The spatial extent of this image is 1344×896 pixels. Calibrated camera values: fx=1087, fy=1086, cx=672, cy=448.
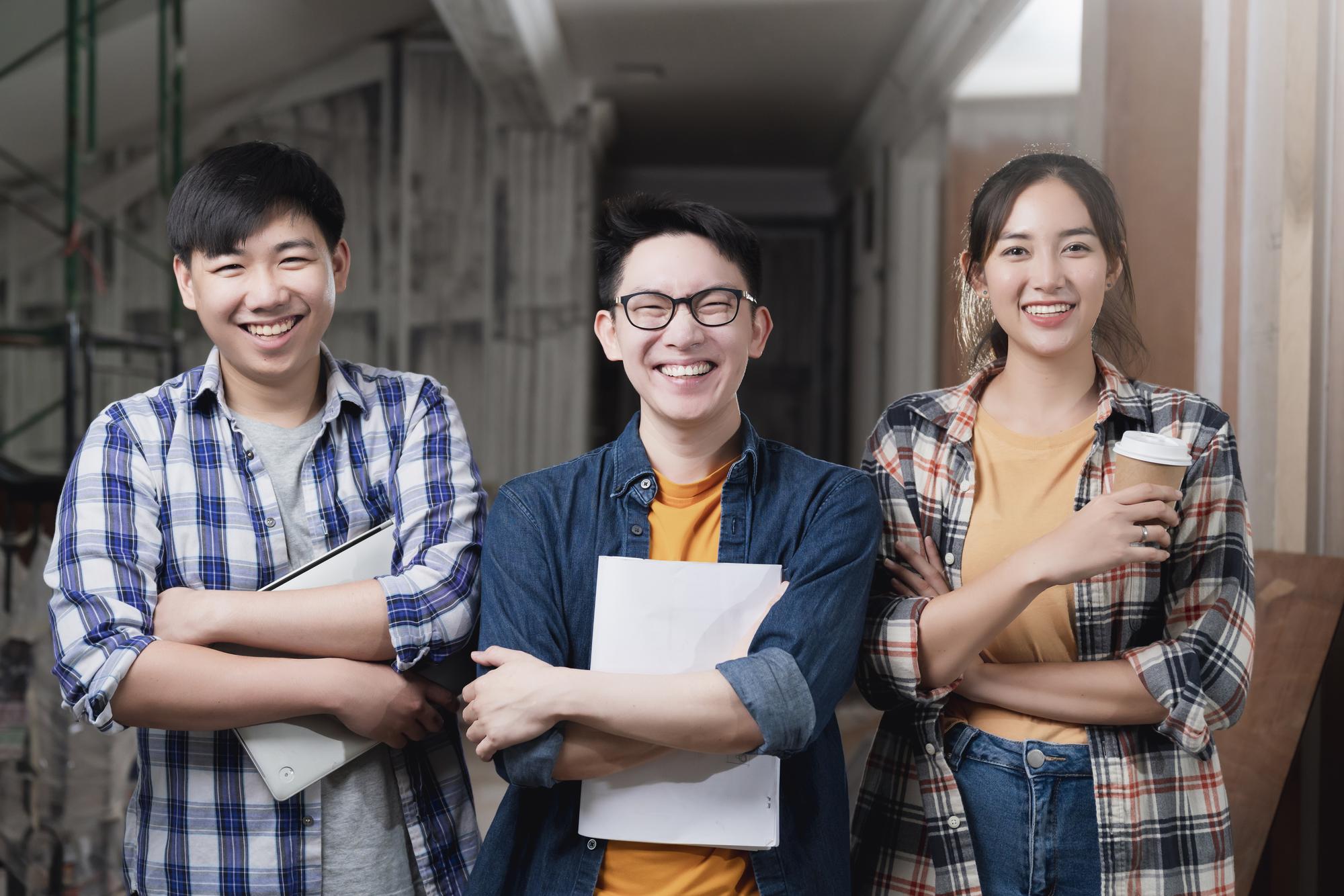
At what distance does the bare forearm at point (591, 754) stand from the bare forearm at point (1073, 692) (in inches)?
18.9

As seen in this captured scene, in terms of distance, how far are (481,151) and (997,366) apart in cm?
605

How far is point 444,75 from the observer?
23.2 feet

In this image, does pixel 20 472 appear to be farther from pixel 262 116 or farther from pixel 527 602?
pixel 262 116

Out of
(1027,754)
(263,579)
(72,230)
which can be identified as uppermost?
(72,230)

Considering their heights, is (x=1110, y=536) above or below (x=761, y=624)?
above

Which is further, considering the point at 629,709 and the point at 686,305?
the point at 686,305

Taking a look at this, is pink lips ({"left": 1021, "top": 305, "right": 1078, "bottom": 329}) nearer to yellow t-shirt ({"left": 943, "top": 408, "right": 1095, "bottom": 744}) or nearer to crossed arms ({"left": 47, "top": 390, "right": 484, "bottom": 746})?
yellow t-shirt ({"left": 943, "top": 408, "right": 1095, "bottom": 744})

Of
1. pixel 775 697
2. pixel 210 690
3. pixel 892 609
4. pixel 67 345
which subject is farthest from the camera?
pixel 67 345

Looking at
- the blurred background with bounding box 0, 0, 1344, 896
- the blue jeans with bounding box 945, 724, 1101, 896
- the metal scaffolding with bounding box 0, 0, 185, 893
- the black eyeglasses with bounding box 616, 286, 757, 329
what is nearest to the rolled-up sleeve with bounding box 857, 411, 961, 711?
the blue jeans with bounding box 945, 724, 1101, 896

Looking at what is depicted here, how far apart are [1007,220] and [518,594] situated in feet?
2.73

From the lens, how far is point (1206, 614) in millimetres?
1419

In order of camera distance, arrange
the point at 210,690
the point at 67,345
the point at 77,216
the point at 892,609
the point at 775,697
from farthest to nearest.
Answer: the point at 77,216
the point at 67,345
the point at 892,609
the point at 210,690
the point at 775,697

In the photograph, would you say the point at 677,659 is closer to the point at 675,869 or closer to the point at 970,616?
the point at 675,869

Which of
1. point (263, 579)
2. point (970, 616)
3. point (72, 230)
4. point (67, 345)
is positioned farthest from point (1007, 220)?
point (72, 230)
